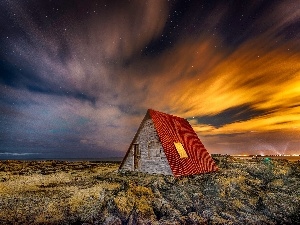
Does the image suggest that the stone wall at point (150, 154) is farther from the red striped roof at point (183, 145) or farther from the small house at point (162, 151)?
the red striped roof at point (183, 145)

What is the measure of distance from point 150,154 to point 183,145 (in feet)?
13.7

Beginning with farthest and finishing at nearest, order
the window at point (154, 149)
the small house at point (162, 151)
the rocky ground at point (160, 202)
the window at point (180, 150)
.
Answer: the window at point (180, 150), the window at point (154, 149), the small house at point (162, 151), the rocky ground at point (160, 202)

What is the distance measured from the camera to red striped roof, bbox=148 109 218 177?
67.1 ft

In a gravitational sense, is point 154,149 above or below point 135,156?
above

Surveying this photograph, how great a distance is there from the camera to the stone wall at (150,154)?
20.4 m

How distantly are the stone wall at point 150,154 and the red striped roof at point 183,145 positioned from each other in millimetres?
532

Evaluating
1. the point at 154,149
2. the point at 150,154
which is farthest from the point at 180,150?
the point at 150,154

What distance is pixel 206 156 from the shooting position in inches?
1057

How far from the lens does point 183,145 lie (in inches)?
929

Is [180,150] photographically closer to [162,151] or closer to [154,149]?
[162,151]

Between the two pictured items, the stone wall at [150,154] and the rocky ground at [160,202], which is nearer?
the rocky ground at [160,202]

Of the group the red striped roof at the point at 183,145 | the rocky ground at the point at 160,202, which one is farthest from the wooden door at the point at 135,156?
the rocky ground at the point at 160,202

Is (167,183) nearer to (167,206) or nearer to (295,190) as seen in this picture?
(167,206)

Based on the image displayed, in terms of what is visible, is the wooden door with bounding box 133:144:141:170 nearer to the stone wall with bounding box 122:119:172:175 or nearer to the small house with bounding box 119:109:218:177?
the small house with bounding box 119:109:218:177
